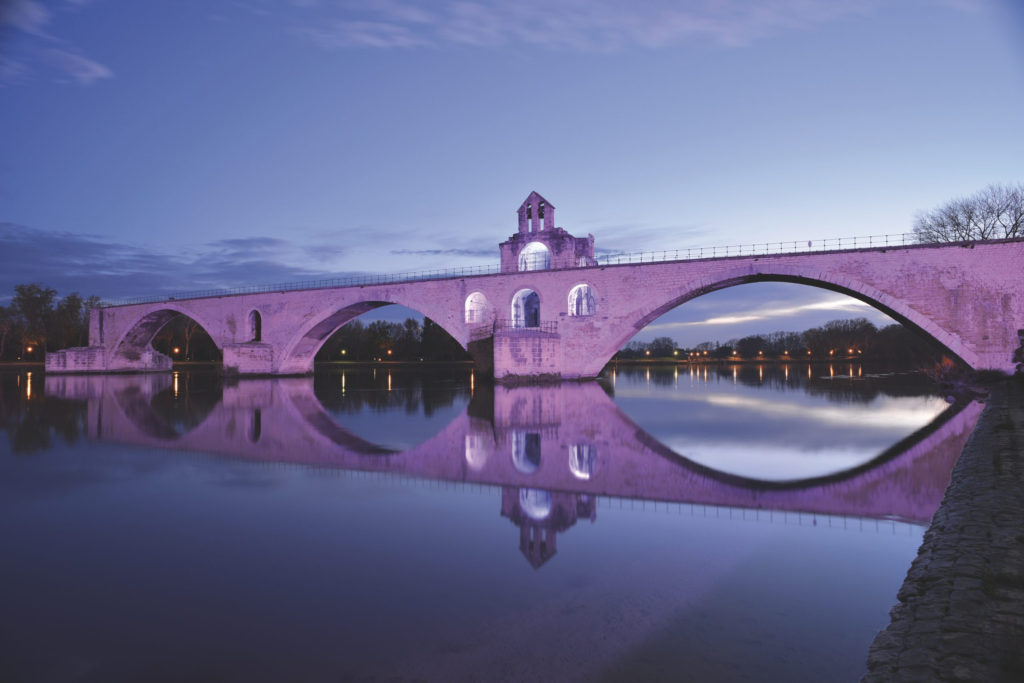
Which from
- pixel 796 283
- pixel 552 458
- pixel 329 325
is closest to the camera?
pixel 552 458

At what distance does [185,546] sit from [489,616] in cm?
327

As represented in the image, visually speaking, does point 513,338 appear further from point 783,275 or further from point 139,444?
point 139,444

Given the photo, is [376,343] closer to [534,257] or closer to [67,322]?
[67,322]

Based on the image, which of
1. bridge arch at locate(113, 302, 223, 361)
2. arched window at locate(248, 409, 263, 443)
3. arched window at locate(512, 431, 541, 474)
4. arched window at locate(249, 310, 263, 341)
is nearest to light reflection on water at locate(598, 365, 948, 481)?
arched window at locate(512, 431, 541, 474)

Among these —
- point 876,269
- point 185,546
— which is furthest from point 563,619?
point 876,269

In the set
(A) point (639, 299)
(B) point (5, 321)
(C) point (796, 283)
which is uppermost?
(B) point (5, 321)

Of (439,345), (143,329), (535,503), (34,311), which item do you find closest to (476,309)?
(535,503)

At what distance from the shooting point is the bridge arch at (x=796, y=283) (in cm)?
2378

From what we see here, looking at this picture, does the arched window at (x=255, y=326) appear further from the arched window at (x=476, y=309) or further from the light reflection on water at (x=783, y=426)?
the light reflection on water at (x=783, y=426)

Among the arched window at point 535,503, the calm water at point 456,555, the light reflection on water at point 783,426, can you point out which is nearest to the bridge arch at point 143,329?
the calm water at point 456,555

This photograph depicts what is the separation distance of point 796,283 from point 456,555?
25797 mm

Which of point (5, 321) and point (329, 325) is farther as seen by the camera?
point (5, 321)

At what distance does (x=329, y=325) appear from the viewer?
4291cm

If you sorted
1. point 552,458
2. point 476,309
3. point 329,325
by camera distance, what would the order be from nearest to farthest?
point 552,458 < point 476,309 < point 329,325
